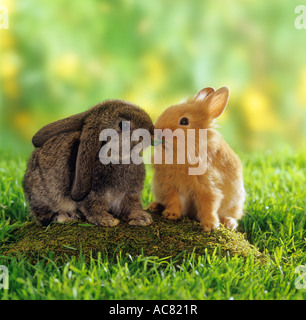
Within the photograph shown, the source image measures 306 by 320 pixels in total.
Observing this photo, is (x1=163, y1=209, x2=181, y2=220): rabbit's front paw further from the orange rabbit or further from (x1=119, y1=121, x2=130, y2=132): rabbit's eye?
(x1=119, y1=121, x2=130, y2=132): rabbit's eye

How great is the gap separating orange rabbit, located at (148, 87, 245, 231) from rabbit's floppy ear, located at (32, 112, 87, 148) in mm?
566

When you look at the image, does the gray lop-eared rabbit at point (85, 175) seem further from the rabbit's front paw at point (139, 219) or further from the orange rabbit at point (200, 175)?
the orange rabbit at point (200, 175)

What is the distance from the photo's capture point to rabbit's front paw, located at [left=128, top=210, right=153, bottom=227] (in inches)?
136

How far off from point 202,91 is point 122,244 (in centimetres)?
136

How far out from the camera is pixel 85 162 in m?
3.22

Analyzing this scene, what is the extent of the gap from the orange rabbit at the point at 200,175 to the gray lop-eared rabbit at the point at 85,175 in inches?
9.5

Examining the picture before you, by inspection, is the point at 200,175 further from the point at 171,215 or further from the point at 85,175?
the point at 85,175

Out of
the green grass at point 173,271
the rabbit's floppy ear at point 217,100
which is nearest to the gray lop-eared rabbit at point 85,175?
the green grass at point 173,271

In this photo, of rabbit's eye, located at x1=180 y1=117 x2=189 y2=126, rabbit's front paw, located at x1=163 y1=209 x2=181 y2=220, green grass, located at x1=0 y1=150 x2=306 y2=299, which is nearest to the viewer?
green grass, located at x1=0 y1=150 x2=306 y2=299

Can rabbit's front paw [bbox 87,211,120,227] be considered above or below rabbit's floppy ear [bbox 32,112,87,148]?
below

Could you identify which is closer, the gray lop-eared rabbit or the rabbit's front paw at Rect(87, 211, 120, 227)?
the gray lop-eared rabbit

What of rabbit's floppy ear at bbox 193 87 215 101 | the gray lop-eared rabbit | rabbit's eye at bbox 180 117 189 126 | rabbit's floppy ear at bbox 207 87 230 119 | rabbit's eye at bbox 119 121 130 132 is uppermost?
rabbit's floppy ear at bbox 193 87 215 101

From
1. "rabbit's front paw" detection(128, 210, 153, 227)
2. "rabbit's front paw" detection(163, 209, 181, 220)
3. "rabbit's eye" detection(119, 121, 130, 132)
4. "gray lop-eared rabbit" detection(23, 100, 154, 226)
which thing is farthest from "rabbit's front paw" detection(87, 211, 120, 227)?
"rabbit's eye" detection(119, 121, 130, 132)
